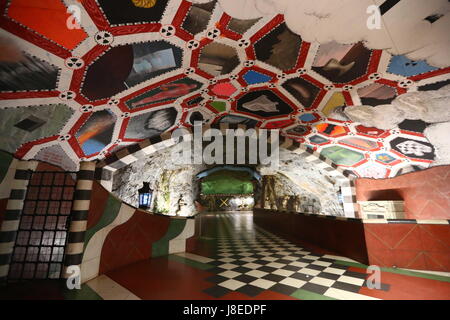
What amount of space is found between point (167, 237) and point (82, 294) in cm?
199

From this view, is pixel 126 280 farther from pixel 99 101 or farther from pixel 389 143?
pixel 389 143

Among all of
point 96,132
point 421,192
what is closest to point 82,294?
point 96,132

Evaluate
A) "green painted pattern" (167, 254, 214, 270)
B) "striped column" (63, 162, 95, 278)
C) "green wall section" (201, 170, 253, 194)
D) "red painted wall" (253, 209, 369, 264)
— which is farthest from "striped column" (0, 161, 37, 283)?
"green wall section" (201, 170, 253, 194)

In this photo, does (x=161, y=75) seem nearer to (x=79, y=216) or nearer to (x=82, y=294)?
(x=79, y=216)

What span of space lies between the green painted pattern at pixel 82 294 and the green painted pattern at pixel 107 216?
0.52m

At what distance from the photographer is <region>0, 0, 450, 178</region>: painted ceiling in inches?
113

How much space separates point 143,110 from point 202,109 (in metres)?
1.83

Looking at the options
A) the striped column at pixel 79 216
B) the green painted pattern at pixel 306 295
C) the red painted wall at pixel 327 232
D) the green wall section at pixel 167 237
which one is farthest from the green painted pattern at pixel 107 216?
the red painted wall at pixel 327 232

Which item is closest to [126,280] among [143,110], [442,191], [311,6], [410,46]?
[143,110]

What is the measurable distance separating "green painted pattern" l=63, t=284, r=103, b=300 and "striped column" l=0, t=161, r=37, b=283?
1004mm

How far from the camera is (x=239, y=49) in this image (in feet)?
12.5

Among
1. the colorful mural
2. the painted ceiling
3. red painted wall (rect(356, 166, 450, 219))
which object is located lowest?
red painted wall (rect(356, 166, 450, 219))

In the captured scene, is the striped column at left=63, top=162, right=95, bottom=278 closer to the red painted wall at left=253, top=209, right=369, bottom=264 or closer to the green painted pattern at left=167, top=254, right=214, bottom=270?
the green painted pattern at left=167, top=254, right=214, bottom=270

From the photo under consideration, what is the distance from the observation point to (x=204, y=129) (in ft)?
24.6
